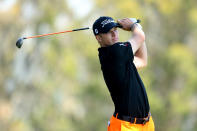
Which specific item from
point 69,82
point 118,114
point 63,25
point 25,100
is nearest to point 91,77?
point 69,82

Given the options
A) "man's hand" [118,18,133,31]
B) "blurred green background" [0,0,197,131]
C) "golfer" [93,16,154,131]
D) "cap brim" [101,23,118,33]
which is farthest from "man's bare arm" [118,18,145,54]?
"blurred green background" [0,0,197,131]

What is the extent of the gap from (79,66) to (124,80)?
3308 centimetres

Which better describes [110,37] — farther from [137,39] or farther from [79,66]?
[79,66]

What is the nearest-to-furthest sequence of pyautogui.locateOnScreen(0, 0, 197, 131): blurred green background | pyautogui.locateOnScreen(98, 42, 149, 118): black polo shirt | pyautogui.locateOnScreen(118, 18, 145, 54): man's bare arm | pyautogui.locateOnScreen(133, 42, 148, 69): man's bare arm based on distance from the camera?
1. pyautogui.locateOnScreen(98, 42, 149, 118): black polo shirt
2. pyautogui.locateOnScreen(118, 18, 145, 54): man's bare arm
3. pyautogui.locateOnScreen(133, 42, 148, 69): man's bare arm
4. pyautogui.locateOnScreen(0, 0, 197, 131): blurred green background

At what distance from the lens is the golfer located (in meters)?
6.17

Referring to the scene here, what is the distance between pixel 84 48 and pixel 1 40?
309 inches

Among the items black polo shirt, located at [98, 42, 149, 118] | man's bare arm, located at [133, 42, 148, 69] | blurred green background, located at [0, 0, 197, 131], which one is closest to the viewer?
black polo shirt, located at [98, 42, 149, 118]

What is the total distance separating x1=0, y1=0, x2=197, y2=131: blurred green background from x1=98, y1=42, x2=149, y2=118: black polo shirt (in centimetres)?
2429

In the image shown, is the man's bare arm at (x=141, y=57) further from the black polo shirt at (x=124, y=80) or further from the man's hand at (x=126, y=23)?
the black polo shirt at (x=124, y=80)

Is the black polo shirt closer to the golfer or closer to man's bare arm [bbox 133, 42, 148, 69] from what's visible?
the golfer

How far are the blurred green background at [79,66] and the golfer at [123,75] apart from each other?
24200mm

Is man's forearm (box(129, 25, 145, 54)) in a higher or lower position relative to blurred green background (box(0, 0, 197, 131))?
higher

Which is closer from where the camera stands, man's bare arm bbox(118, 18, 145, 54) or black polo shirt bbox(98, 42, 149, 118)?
black polo shirt bbox(98, 42, 149, 118)

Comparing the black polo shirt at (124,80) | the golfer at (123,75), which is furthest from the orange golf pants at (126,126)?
the black polo shirt at (124,80)
